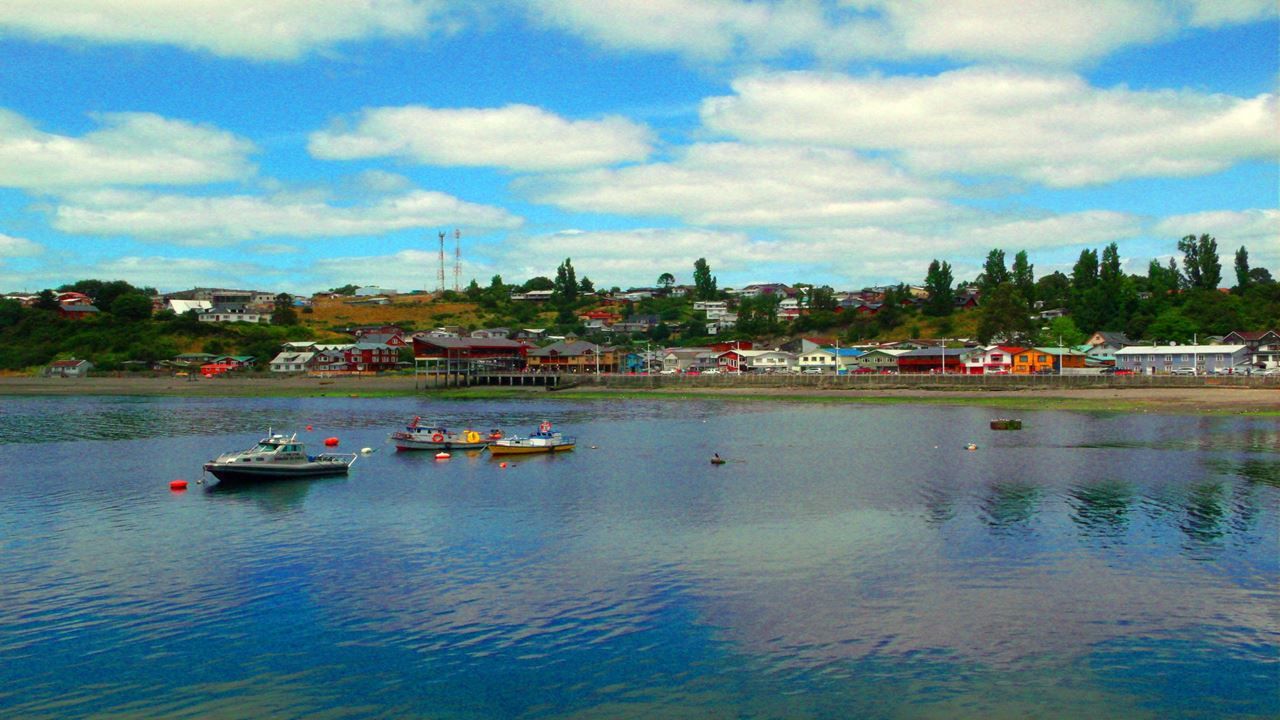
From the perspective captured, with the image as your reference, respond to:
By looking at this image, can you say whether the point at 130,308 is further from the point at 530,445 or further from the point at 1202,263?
the point at 1202,263

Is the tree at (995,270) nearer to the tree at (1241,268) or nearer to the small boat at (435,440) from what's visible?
the tree at (1241,268)

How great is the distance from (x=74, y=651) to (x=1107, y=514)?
4063 centimetres

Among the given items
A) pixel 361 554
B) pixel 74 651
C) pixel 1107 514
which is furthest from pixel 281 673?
pixel 1107 514

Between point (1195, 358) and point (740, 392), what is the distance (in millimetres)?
65849

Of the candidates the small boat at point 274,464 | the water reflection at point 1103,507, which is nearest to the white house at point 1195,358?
the water reflection at point 1103,507

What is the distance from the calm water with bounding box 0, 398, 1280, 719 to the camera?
21109 mm

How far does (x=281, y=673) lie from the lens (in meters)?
22.1

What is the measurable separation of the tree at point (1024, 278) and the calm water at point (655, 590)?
13748cm

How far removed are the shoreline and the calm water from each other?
40.9m

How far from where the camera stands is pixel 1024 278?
629ft

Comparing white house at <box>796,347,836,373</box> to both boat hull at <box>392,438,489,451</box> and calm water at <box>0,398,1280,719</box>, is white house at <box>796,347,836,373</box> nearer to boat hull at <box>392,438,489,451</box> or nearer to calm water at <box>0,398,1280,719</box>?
calm water at <box>0,398,1280,719</box>

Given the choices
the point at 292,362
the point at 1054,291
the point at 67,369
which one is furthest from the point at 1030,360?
the point at 67,369

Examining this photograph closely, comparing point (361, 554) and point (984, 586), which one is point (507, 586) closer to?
point (361, 554)

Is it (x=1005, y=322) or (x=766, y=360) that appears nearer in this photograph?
(x=1005, y=322)
